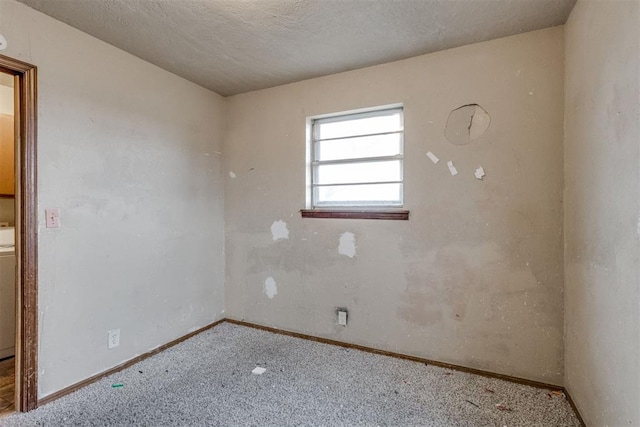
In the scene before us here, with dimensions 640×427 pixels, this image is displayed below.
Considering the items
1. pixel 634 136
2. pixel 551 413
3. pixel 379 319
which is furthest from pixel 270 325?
pixel 634 136

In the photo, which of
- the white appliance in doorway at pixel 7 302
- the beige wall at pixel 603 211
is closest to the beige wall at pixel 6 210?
the white appliance in doorway at pixel 7 302

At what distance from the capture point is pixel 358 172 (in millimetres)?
2826

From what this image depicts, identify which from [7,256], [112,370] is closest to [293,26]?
[112,370]

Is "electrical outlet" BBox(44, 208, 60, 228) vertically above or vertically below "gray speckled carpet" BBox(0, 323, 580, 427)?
above

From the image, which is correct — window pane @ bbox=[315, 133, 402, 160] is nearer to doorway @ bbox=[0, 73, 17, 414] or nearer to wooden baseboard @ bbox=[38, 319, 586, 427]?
wooden baseboard @ bbox=[38, 319, 586, 427]

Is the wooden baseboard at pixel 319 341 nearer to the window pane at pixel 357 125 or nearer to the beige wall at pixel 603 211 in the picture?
the beige wall at pixel 603 211

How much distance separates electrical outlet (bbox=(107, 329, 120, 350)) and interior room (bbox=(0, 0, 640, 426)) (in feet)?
0.17

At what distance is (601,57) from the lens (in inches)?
59.8

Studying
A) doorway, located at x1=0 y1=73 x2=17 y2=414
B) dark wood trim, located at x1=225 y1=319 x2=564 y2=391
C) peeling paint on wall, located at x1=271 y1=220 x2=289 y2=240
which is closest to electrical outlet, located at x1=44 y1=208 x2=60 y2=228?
doorway, located at x1=0 y1=73 x2=17 y2=414

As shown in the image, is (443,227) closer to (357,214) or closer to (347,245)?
(357,214)

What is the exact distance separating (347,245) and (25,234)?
7.01 ft

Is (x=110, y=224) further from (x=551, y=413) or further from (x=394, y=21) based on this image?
(x=551, y=413)

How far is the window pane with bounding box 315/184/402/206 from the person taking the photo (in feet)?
8.79

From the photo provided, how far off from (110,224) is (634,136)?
2938 millimetres
